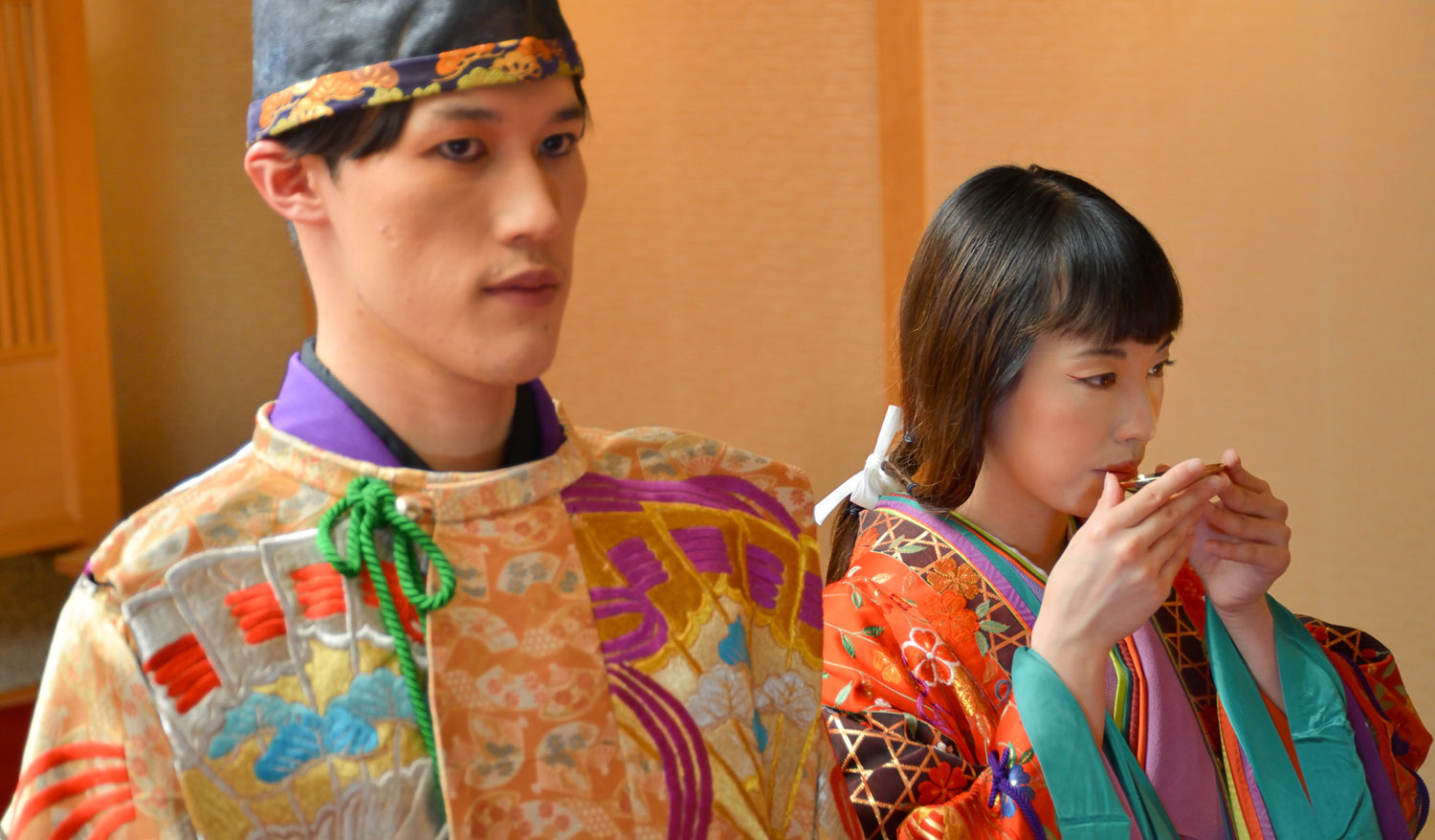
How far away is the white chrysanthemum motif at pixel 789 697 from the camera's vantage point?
2.94 feet

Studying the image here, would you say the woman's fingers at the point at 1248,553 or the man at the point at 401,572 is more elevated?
the man at the point at 401,572

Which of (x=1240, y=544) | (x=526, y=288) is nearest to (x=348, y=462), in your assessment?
(x=526, y=288)

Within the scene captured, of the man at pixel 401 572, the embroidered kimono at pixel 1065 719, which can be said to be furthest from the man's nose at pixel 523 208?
the embroidered kimono at pixel 1065 719

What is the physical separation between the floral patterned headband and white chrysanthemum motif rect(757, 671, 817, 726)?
0.42 metres

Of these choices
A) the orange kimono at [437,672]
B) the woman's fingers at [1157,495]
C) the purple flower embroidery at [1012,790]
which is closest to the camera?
the orange kimono at [437,672]

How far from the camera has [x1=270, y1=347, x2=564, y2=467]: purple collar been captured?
0.79 m

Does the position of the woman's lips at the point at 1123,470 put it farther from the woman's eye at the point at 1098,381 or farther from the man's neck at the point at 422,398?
the man's neck at the point at 422,398

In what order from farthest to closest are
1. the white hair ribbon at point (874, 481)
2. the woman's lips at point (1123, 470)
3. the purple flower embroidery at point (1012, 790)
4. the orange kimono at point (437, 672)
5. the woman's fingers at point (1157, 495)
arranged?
the white hair ribbon at point (874, 481) < the woman's lips at point (1123, 470) < the woman's fingers at point (1157, 495) < the purple flower embroidery at point (1012, 790) < the orange kimono at point (437, 672)

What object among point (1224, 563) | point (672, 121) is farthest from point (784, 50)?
point (1224, 563)

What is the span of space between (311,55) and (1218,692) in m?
1.09

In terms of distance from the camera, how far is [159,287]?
3.33 m

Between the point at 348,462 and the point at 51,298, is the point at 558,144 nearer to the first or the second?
the point at 348,462

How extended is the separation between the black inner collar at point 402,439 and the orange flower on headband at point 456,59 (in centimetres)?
18

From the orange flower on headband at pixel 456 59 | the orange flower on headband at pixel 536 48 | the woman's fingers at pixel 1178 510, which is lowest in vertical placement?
the woman's fingers at pixel 1178 510
